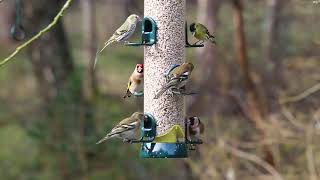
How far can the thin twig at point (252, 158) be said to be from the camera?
321 inches

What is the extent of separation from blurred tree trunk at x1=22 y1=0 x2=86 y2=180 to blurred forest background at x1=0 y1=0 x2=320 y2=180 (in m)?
0.01

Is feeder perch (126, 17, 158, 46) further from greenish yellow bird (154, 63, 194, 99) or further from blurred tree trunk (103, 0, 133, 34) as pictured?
blurred tree trunk (103, 0, 133, 34)

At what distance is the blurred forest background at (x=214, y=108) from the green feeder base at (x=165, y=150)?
290 centimetres

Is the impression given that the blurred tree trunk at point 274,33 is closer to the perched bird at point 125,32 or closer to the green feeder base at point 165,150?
the perched bird at point 125,32

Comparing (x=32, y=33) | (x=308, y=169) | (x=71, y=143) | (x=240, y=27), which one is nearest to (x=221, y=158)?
(x=308, y=169)

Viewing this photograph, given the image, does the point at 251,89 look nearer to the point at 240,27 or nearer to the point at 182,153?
the point at 240,27

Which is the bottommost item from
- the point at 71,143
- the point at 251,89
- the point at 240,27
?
the point at 71,143

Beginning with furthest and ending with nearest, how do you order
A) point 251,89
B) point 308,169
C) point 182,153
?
point 251,89, point 308,169, point 182,153

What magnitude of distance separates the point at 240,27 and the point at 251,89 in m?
0.65

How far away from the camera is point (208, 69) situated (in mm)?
12898

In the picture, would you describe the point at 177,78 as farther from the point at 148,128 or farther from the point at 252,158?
the point at 252,158

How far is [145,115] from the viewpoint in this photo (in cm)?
526

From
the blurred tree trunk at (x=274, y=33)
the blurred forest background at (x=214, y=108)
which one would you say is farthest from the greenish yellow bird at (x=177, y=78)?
the blurred tree trunk at (x=274, y=33)

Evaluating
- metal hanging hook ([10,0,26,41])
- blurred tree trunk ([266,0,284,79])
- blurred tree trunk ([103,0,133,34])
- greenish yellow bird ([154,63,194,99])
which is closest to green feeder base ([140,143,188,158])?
greenish yellow bird ([154,63,194,99])
